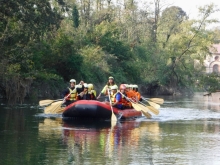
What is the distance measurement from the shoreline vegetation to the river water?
6913 mm

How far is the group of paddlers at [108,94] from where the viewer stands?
76.9 feet

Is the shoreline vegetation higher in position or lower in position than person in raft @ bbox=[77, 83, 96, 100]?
higher

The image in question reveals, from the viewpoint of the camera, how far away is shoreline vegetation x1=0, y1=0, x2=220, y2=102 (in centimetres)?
3023

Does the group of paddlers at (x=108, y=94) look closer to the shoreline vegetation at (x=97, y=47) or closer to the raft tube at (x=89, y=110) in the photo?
the raft tube at (x=89, y=110)

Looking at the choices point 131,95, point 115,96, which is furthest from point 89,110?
point 131,95

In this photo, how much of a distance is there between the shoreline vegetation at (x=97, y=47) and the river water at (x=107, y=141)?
6.91 meters

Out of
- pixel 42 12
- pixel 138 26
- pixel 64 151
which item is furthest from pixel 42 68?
pixel 138 26

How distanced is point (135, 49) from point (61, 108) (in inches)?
1323

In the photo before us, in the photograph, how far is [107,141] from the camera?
53.4 ft

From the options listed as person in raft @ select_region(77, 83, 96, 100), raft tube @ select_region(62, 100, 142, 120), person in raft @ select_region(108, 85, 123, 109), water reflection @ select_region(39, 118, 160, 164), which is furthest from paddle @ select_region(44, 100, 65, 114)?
person in raft @ select_region(108, 85, 123, 109)

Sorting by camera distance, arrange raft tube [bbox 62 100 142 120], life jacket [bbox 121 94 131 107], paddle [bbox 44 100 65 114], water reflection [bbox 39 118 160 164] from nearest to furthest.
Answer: water reflection [bbox 39 118 160 164] → raft tube [bbox 62 100 142 120] → life jacket [bbox 121 94 131 107] → paddle [bbox 44 100 65 114]

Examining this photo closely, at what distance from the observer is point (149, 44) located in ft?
198

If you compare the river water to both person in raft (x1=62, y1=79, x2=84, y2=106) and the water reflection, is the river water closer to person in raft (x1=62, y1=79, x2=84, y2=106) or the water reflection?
the water reflection

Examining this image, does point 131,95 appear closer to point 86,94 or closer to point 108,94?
point 108,94
